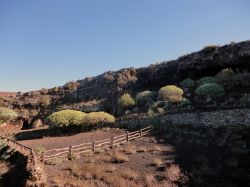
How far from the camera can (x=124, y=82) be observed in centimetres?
5909

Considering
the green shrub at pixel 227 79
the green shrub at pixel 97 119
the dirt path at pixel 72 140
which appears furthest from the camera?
the green shrub at pixel 227 79

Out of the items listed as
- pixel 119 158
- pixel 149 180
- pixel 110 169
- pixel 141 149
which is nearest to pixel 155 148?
pixel 141 149

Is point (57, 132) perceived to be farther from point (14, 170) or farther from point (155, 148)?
point (155, 148)

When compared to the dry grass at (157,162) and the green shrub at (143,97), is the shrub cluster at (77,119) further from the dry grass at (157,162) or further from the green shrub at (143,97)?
the dry grass at (157,162)

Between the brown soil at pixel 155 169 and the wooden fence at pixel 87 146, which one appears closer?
the brown soil at pixel 155 169

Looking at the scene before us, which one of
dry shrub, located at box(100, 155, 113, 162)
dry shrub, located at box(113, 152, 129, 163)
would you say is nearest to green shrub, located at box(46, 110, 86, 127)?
dry shrub, located at box(100, 155, 113, 162)

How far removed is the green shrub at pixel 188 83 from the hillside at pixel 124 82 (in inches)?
127

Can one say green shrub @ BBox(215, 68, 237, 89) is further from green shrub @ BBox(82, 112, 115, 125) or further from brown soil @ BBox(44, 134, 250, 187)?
brown soil @ BBox(44, 134, 250, 187)

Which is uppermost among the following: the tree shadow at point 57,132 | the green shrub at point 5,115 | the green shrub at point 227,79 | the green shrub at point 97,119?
the green shrub at point 227,79

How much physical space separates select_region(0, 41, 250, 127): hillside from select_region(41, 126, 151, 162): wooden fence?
1128 cm

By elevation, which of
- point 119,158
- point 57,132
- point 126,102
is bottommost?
point 119,158

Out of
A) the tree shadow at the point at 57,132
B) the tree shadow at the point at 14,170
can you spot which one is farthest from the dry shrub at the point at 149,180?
the tree shadow at the point at 57,132

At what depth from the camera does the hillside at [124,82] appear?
4744 centimetres

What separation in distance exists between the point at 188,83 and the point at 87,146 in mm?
24821
